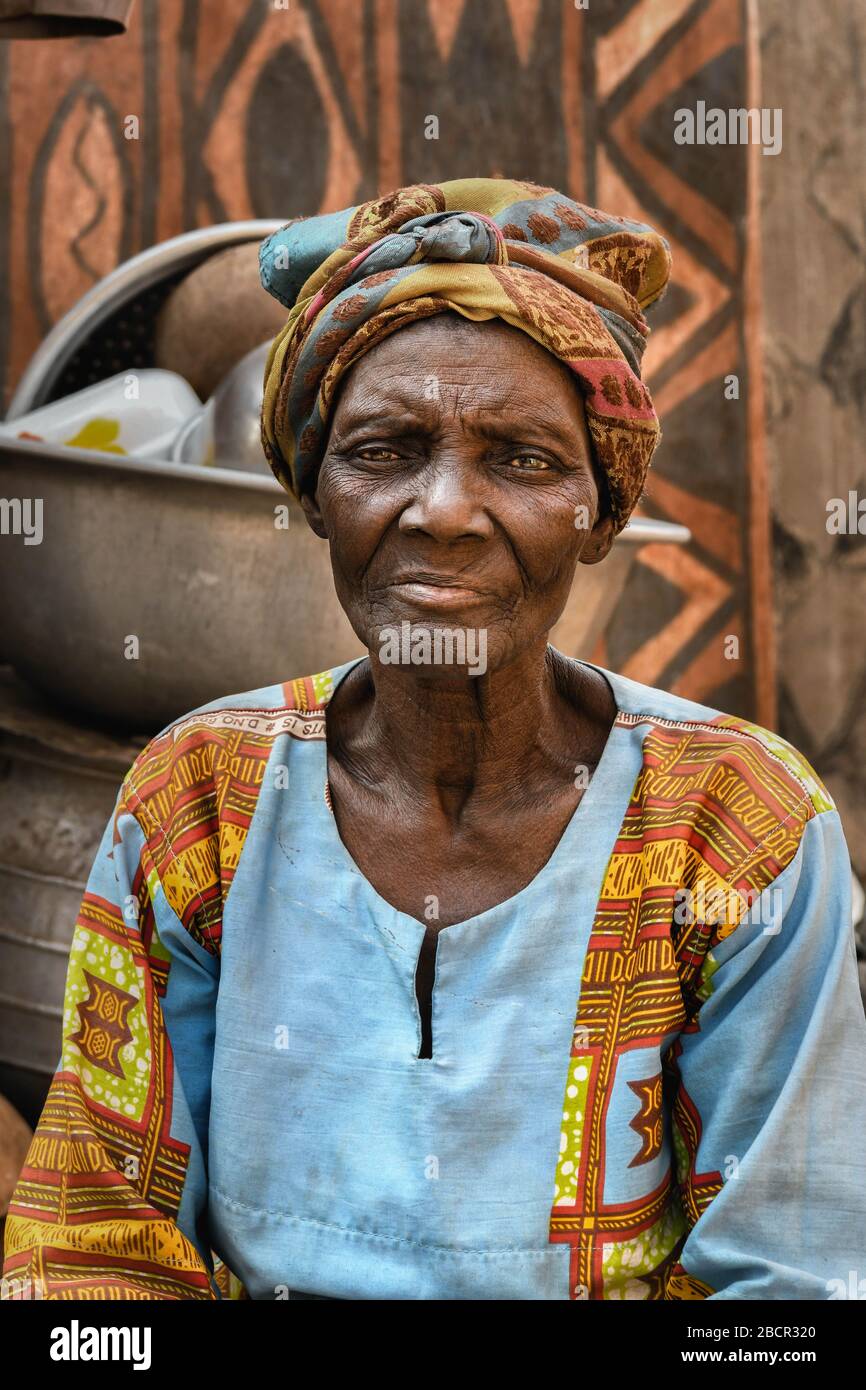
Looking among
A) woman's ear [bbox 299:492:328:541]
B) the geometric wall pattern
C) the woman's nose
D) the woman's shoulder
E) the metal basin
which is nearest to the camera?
the woman's nose

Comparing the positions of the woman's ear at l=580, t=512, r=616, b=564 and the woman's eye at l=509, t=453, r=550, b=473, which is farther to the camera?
the woman's ear at l=580, t=512, r=616, b=564

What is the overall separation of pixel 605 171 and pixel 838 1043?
2.83 metres

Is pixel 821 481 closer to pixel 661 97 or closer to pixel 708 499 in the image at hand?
pixel 708 499

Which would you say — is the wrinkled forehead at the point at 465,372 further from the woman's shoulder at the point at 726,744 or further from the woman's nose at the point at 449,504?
the woman's shoulder at the point at 726,744

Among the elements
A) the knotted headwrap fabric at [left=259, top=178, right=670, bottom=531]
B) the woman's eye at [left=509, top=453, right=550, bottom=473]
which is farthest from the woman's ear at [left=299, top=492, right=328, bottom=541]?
the woman's eye at [left=509, top=453, right=550, bottom=473]

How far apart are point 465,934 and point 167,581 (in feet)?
4.09

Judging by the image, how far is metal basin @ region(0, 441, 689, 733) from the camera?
8.14 ft

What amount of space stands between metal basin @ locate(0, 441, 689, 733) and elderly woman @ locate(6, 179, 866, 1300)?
949 mm

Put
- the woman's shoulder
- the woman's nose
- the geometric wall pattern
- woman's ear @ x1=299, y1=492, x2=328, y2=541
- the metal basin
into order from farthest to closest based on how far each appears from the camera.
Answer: the geometric wall pattern
the metal basin
woman's ear @ x1=299, y1=492, x2=328, y2=541
the woman's shoulder
the woman's nose

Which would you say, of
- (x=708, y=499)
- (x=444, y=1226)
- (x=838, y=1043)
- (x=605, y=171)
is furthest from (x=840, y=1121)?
(x=605, y=171)

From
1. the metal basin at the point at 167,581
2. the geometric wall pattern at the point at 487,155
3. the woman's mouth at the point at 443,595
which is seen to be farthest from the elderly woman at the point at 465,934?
the geometric wall pattern at the point at 487,155

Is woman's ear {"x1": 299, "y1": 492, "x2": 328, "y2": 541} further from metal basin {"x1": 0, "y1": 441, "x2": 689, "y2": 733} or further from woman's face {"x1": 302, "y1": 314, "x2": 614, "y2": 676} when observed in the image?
metal basin {"x1": 0, "y1": 441, "x2": 689, "y2": 733}

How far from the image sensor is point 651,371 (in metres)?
3.83
